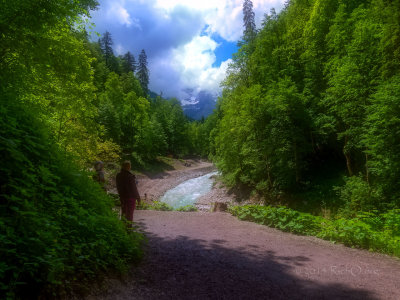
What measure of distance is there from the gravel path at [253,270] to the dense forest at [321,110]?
844cm

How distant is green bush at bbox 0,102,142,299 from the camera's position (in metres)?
2.55

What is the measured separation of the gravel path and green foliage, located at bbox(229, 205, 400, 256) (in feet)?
1.58

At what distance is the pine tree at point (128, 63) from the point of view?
2987 inches

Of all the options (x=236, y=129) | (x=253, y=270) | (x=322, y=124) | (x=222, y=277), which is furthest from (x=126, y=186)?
(x=236, y=129)

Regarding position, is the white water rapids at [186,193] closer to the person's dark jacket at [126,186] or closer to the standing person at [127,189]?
the standing person at [127,189]

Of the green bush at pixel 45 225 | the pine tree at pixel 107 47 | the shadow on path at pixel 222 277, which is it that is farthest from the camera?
the pine tree at pixel 107 47

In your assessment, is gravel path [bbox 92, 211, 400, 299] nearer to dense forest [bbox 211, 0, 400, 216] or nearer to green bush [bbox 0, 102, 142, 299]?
green bush [bbox 0, 102, 142, 299]

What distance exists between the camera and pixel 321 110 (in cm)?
2088

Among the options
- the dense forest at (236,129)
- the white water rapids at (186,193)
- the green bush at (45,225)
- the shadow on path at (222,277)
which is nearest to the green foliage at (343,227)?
the dense forest at (236,129)

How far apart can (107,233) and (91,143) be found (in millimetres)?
12976

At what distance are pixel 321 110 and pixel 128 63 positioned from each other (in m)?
68.3

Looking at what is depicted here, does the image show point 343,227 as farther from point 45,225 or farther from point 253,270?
point 45,225

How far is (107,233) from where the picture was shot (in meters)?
4.21

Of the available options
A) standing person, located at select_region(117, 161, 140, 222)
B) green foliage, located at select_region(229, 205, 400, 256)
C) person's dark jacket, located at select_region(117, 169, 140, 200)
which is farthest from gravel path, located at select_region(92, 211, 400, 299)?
person's dark jacket, located at select_region(117, 169, 140, 200)
